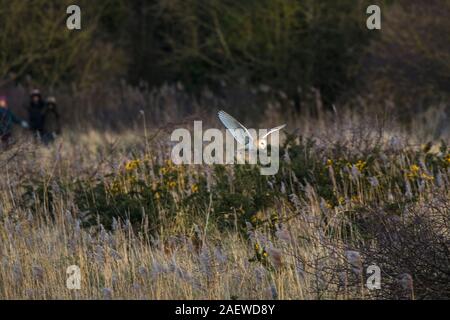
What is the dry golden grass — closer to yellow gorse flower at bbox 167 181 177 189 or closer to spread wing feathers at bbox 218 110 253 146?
yellow gorse flower at bbox 167 181 177 189

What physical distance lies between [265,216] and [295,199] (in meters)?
0.84

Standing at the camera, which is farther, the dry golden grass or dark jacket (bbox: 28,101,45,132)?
dark jacket (bbox: 28,101,45,132)

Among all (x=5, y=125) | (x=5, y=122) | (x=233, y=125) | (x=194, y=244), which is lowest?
(x=194, y=244)

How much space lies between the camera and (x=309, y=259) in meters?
6.11

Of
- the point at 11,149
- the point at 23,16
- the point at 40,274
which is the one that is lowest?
the point at 40,274

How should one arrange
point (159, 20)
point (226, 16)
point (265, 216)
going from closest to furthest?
point (265, 216)
point (226, 16)
point (159, 20)

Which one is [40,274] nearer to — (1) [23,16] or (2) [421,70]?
(2) [421,70]

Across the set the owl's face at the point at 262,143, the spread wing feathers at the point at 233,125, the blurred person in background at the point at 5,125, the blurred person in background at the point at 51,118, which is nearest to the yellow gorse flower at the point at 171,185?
the owl's face at the point at 262,143

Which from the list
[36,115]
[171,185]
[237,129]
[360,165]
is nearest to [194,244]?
[237,129]

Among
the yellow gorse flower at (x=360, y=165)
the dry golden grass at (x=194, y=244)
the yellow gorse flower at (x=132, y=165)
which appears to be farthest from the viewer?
the yellow gorse flower at (x=132, y=165)

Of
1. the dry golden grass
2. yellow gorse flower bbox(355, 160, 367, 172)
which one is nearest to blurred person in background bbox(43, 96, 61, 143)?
the dry golden grass

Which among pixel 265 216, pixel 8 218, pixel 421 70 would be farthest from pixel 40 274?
pixel 421 70

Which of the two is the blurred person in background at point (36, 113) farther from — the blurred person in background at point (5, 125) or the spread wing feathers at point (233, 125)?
the spread wing feathers at point (233, 125)

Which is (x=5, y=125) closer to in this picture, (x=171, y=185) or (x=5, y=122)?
(x=5, y=122)
